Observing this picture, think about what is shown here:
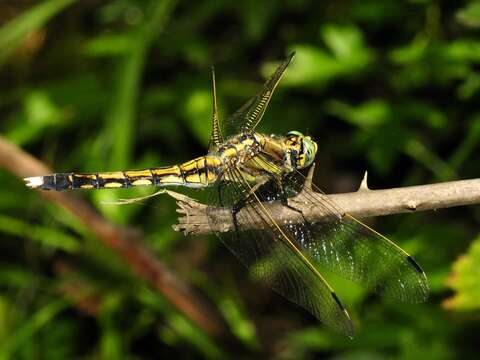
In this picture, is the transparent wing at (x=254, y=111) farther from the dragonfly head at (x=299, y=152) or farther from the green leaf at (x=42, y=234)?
the green leaf at (x=42, y=234)

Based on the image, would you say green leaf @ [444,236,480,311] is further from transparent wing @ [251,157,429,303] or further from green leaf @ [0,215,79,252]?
green leaf @ [0,215,79,252]

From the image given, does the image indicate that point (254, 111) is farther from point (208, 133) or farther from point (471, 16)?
point (471, 16)

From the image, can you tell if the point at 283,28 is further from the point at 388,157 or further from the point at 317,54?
the point at 388,157

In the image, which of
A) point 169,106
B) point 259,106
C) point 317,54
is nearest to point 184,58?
point 169,106

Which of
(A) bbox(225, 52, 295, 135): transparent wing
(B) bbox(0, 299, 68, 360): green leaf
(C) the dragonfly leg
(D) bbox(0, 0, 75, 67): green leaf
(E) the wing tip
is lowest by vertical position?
(E) the wing tip

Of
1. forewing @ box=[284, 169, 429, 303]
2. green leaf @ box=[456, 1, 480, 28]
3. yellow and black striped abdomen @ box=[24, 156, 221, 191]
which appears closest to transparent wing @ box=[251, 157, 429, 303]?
forewing @ box=[284, 169, 429, 303]

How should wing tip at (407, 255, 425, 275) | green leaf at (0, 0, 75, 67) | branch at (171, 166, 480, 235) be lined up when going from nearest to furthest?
branch at (171, 166, 480, 235)
wing tip at (407, 255, 425, 275)
green leaf at (0, 0, 75, 67)

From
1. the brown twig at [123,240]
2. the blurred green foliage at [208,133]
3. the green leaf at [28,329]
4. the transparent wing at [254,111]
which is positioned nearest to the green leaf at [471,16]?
the blurred green foliage at [208,133]
